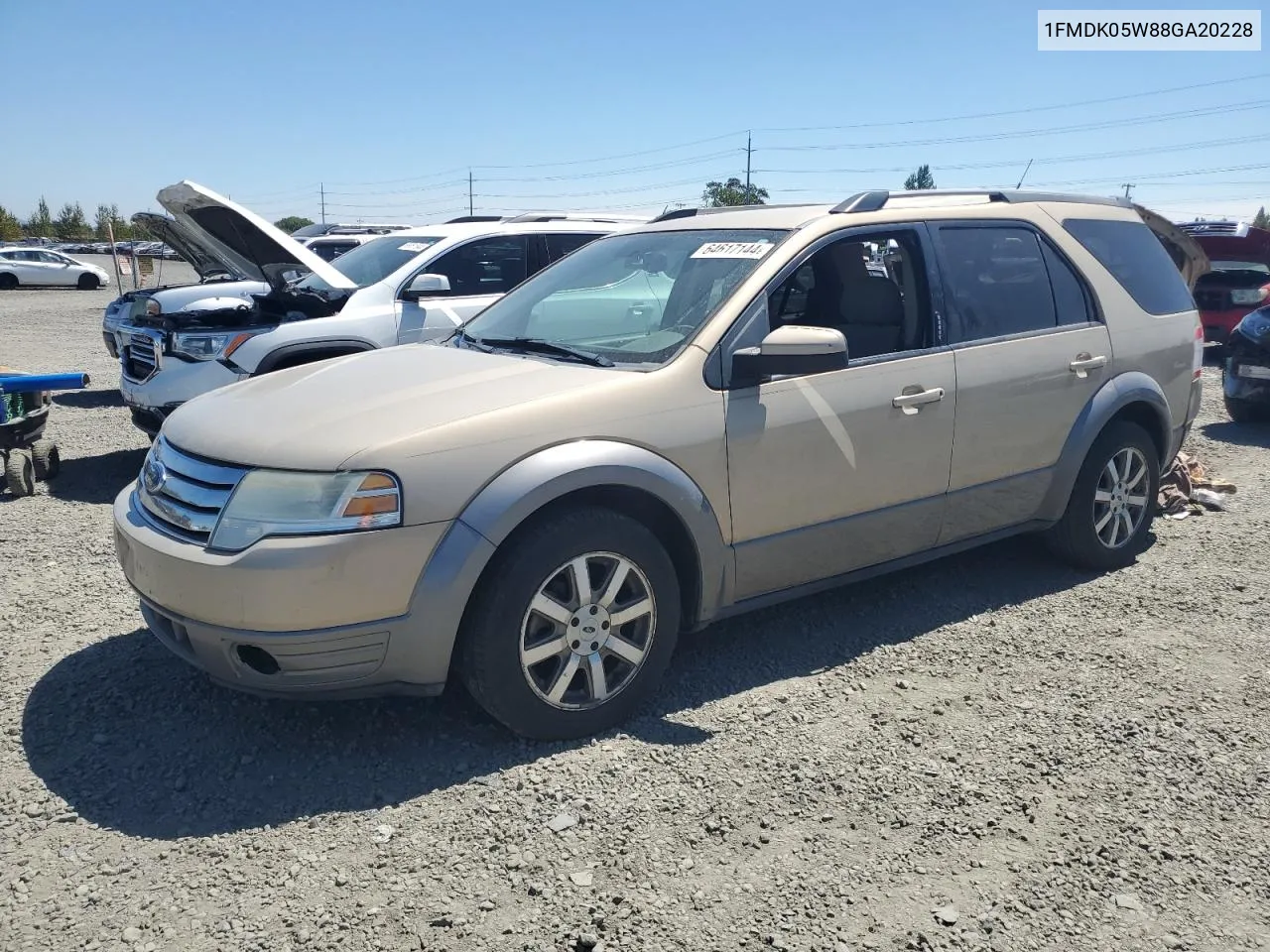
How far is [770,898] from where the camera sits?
8.51 ft

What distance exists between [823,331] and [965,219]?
1403 mm

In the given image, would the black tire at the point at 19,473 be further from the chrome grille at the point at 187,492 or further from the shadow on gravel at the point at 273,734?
the chrome grille at the point at 187,492

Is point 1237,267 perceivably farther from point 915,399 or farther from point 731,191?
point 731,191

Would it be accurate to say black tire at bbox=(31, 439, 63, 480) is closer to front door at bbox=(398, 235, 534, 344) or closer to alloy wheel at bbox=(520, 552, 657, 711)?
front door at bbox=(398, 235, 534, 344)

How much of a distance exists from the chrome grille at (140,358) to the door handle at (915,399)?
17.5ft

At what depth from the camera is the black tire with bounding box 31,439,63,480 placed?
6.79 metres

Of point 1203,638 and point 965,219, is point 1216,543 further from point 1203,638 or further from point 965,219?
point 965,219

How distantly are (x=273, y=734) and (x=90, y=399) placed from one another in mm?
9057

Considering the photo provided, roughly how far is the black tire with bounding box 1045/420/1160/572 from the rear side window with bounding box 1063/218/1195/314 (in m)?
0.68

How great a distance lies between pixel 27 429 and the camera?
6.82m

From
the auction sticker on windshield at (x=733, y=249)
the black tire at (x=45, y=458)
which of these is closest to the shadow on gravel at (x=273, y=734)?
the auction sticker on windshield at (x=733, y=249)

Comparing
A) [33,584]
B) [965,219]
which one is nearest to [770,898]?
[965,219]

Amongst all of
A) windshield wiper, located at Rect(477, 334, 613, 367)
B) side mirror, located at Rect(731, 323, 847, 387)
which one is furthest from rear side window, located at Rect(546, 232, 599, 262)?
side mirror, located at Rect(731, 323, 847, 387)

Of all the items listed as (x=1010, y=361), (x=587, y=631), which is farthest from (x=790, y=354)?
(x=1010, y=361)
